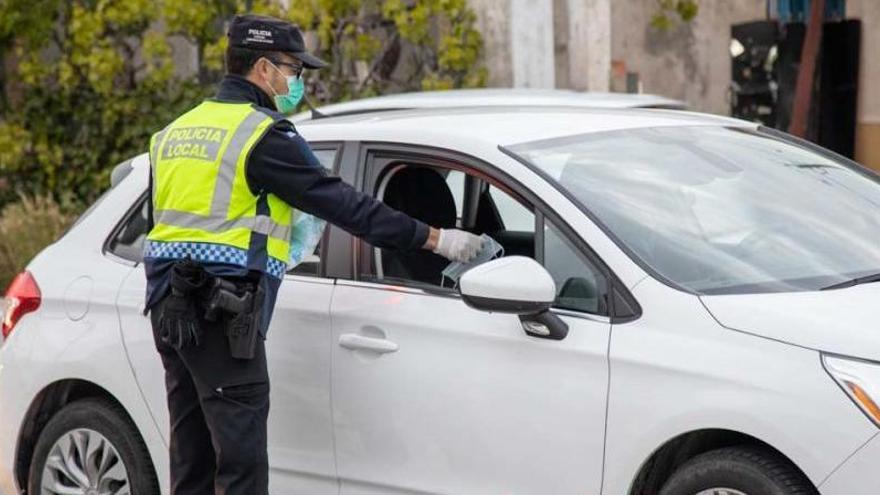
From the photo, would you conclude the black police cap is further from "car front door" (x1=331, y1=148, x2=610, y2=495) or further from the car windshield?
the car windshield

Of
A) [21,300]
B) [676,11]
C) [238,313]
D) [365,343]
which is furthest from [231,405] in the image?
[676,11]

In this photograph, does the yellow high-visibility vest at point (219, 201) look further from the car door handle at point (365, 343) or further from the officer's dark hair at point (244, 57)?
the car door handle at point (365, 343)

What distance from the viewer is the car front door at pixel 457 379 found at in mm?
5051

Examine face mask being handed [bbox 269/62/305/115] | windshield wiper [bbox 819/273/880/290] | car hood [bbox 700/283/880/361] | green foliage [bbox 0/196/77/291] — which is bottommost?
green foliage [bbox 0/196/77/291]

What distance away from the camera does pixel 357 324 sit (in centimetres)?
558

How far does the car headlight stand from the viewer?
4.50 meters

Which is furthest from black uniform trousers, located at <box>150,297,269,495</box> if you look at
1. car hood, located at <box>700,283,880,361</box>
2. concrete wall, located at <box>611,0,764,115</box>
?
concrete wall, located at <box>611,0,764,115</box>

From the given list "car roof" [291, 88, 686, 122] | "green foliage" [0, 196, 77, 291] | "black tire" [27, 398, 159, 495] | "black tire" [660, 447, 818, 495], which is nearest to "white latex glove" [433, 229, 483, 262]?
"black tire" [660, 447, 818, 495]

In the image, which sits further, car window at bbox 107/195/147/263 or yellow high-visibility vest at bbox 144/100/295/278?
car window at bbox 107/195/147/263

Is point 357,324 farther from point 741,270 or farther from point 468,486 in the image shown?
point 741,270

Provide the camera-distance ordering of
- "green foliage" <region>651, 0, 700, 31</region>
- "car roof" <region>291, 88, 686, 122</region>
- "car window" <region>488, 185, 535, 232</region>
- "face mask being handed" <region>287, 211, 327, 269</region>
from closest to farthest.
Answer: "face mask being handed" <region>287, 211, 327, 269</region> < "car window" <region>488, 185, 535, 232</region> < "car roof" <region>291, 88, 686, 122</region> < "green foliage" <region>651, 0, 700, 31</region>

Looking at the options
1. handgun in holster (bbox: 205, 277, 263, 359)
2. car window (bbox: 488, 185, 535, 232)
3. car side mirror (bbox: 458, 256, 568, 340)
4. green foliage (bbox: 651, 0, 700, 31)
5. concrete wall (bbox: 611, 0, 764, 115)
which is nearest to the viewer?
car side mirror (bbox: 458, 256, 568, 340)

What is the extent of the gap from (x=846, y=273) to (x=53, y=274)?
278 cm

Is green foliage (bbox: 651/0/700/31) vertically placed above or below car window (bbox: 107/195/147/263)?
below
